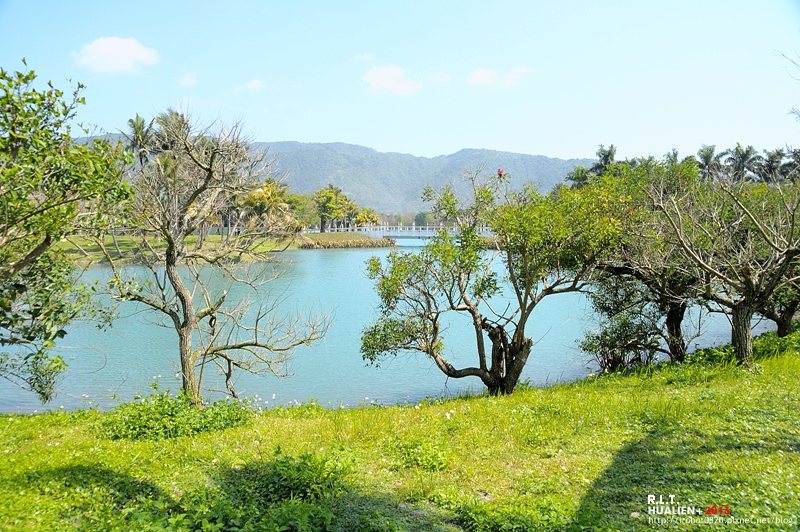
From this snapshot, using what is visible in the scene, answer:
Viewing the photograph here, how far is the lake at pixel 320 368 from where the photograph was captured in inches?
555

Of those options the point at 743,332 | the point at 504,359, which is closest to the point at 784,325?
the point at 743,332

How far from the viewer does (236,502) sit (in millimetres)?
5000

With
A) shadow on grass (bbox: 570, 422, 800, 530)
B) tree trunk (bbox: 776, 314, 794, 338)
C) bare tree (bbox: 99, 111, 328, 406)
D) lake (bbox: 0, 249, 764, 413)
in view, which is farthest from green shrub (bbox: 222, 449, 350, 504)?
tree trunk (bbox: 776, 314, 794, 338)

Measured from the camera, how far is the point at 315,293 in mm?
30234

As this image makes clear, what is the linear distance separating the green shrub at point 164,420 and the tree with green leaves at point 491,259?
3623mm

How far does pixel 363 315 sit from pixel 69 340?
10.9 meters

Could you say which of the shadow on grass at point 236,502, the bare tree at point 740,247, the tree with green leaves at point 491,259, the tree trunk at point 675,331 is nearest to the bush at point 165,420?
the shadow on grass at point 236,502

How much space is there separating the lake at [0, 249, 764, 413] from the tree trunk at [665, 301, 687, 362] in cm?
295

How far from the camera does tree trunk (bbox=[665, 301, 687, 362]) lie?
501 inches

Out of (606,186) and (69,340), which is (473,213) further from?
(69,340)

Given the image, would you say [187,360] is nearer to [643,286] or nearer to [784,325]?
[643,286]

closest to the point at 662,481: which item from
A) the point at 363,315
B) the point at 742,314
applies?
the point at 742,314

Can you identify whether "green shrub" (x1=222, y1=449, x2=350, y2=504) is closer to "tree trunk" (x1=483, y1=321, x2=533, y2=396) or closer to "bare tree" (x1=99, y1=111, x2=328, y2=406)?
"bare tree" (x1=99, y1=111, x2=328, y2=406)

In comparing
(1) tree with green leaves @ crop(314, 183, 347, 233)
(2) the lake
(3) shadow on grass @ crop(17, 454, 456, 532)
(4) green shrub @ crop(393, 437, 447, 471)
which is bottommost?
(2) the lake
